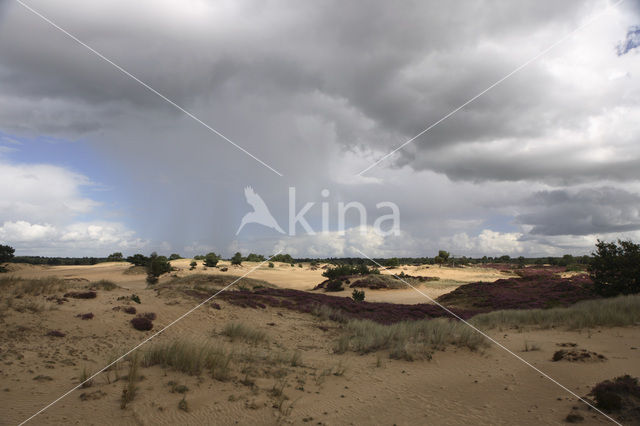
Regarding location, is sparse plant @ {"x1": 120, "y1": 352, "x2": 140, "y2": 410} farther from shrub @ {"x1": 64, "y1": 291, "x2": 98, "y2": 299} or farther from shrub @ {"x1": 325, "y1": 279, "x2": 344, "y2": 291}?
Result: shrub @ {"x1": 325, "y1": 279, "x2": 344, "y2": 291}

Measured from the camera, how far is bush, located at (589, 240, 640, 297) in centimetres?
2191

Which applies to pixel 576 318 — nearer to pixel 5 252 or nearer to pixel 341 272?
pixel 341 272

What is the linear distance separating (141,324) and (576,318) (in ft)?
59.9

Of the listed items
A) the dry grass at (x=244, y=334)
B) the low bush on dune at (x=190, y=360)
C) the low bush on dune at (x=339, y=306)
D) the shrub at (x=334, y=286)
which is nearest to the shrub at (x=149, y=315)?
the dry grass at (x=244, y=334)

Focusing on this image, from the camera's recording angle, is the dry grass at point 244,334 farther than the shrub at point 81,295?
No

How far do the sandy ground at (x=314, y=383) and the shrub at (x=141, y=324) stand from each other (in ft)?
0.84

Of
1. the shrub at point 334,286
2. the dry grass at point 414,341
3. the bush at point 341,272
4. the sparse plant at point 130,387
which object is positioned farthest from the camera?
the bush at point 341,272

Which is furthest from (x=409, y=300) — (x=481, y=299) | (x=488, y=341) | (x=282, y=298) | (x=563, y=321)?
(x=488, y=341)

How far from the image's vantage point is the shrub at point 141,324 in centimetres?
1344

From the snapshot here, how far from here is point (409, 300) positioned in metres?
32.7

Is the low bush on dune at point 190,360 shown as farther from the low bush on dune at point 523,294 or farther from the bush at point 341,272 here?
the bush at point 341,272

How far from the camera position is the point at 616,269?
22828 mm

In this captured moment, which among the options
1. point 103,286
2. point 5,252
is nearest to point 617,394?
point 103,286

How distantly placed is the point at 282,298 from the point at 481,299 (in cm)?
1702
